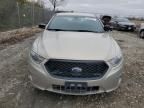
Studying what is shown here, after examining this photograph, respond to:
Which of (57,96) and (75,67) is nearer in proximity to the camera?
(75,67)

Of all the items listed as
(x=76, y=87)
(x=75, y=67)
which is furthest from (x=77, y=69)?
(x=76, y=87)

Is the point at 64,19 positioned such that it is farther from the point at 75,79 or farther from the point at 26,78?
the point at 75,79

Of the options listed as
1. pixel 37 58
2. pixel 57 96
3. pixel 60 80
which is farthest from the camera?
pixel 57 96

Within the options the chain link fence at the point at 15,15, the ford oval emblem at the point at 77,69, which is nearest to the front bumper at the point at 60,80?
the ford oval emblem at the point at 77,69

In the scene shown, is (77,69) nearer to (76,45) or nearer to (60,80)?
(60,80)

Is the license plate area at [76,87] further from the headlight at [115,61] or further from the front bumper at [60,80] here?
the headlight at [115,61]

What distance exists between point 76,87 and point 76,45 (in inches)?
31.6

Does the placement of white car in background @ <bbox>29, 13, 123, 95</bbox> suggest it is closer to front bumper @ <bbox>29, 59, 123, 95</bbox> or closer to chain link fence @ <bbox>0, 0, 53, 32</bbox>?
front bumper @ <bbox>29, 59, 123, 95</bbox>

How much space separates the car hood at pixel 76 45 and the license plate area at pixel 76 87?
40cm

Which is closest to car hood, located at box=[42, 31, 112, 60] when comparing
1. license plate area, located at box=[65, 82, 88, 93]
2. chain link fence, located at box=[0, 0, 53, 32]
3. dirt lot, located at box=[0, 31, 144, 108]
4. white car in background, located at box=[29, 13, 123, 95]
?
white car in background, located at box=[29, 13, 123, 95]

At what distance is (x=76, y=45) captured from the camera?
3992 millimetres

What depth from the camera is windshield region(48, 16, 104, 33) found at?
5.22 metres

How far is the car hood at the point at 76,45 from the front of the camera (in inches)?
143

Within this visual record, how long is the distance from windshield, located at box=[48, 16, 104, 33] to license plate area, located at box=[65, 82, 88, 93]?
1905 mm
